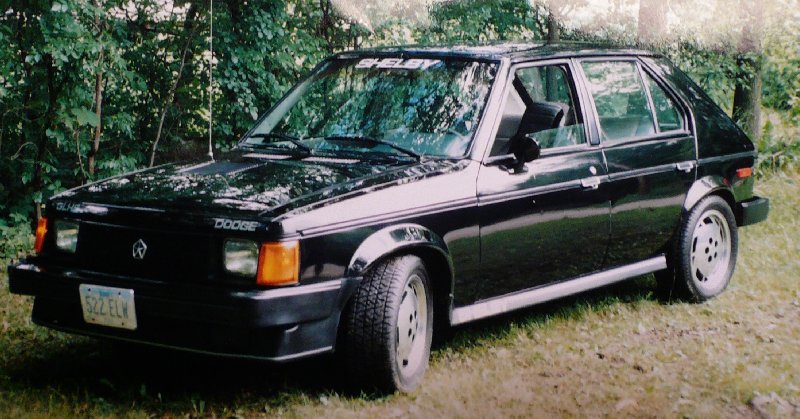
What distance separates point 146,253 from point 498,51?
2.39 metres

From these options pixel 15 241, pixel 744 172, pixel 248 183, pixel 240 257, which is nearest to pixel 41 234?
pixel 248 183

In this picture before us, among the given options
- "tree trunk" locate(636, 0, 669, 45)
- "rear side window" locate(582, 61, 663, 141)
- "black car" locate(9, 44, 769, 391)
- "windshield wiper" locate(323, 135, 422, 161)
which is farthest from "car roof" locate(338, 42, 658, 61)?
"tree trunk" locate(636, 0, 669, 45)

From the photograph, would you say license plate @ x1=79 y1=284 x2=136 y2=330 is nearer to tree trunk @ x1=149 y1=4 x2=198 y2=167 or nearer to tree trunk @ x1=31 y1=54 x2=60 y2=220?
tree trunk @ x1=31 y1=54 x2=60 y2=220

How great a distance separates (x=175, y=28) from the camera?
32.0ft

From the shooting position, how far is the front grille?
167 inches

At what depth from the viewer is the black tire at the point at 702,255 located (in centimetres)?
653

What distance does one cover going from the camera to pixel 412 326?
4.88m

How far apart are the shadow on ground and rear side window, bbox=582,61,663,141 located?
1429 mm

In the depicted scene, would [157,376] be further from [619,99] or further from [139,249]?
[619,99]

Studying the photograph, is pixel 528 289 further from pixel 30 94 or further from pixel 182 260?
pixel 30 94

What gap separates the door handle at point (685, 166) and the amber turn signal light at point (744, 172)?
584 millimetres

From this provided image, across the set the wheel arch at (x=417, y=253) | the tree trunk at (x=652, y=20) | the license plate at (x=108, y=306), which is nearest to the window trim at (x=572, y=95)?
the wheel arch at (x=417, y=253)

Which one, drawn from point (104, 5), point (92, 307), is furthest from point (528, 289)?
point (104, 5)

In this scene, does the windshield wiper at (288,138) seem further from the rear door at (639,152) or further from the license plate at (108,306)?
the rear door at (639,152)
